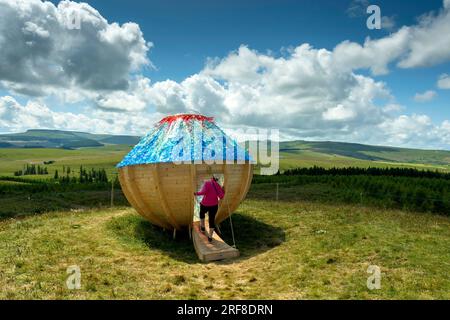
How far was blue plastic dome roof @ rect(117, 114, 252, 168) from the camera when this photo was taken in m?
13.9

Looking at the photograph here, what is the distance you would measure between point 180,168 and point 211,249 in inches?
134

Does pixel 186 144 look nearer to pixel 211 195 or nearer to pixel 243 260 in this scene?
pixel 211 195

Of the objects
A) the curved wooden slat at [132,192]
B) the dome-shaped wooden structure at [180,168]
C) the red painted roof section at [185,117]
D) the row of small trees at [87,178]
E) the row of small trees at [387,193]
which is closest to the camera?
the dome-shaped wooden structure at [180,168]

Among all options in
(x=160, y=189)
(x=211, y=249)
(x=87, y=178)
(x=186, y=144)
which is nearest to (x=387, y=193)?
(x=186, y=144)

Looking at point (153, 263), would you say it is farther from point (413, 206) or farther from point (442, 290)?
point (413, 206)

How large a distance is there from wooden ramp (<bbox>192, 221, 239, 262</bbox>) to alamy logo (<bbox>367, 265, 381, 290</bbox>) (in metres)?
4.90

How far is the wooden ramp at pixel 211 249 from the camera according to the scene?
41.1 feet

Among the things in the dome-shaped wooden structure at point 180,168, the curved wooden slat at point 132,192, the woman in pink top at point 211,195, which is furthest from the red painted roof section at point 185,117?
the woman in pink top at point 211,195

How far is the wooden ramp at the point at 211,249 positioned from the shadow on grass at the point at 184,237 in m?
0.32

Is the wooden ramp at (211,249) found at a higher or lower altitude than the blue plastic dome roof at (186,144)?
lower

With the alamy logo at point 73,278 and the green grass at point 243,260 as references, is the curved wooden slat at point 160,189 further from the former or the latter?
the alamy logo at point 73,278

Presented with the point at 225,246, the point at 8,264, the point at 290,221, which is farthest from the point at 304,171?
the point at 8,264

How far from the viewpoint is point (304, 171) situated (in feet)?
217
